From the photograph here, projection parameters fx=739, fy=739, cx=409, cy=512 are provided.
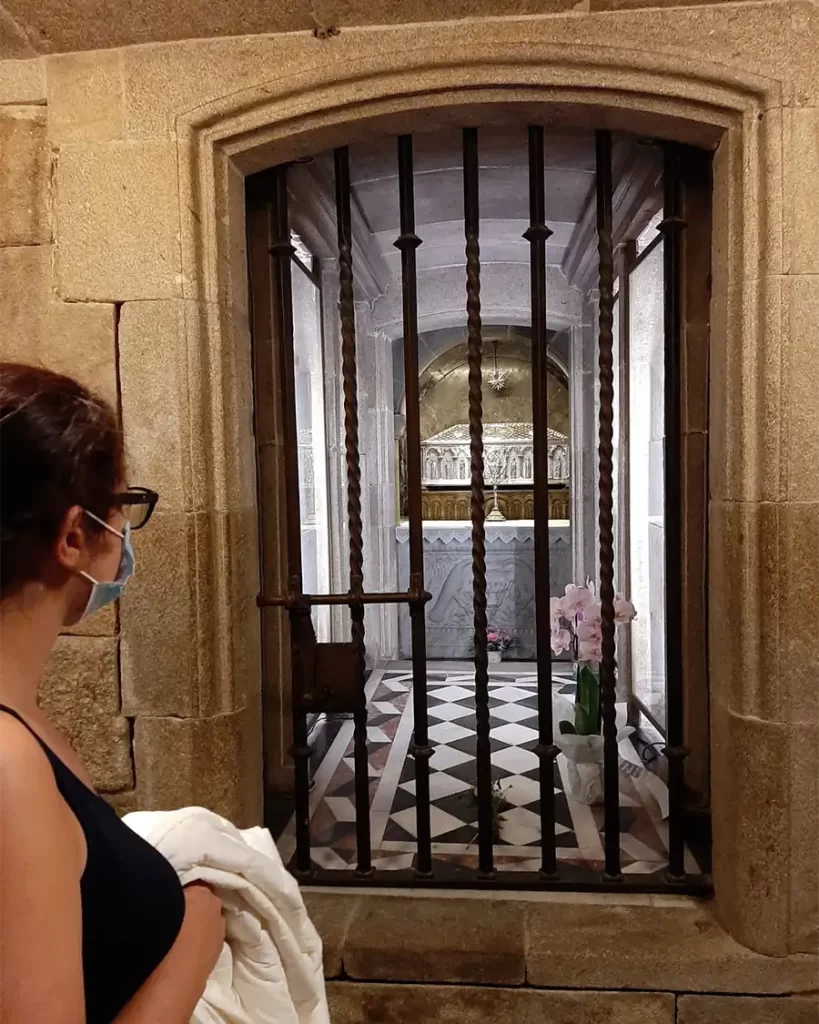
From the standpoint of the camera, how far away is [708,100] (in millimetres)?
1506

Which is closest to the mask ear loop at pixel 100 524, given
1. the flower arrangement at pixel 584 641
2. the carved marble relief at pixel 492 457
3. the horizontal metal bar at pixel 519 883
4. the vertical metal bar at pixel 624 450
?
the horizontal metal bar at pixel 519 883

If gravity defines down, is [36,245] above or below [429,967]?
above

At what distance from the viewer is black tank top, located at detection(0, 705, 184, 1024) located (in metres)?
0.77

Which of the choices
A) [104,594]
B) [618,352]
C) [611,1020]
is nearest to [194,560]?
[104,594]

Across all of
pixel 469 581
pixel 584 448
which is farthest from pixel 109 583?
pixel 469 581

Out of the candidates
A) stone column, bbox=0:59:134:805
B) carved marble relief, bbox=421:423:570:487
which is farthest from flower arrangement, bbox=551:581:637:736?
carved marble relief, bbox=421:423:570:487

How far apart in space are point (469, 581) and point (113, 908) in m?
4.45

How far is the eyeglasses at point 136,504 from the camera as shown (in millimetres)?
905

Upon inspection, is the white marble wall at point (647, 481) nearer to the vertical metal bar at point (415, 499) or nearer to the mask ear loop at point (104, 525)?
the vertical metal bar at point (415, 499)

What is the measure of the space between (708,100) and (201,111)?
1050 millimetres

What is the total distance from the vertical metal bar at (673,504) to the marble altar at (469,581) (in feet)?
10.7

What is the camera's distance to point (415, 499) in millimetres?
1808

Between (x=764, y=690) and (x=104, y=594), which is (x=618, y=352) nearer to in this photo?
(x=764, y=690)

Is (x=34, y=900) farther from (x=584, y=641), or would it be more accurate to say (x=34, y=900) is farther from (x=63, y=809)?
(x=584, y=641)
